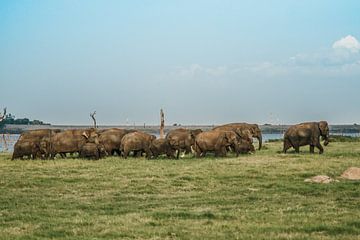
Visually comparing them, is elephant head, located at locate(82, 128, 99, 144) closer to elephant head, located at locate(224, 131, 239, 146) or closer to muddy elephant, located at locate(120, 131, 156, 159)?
muddy elephant, located at locate(120, 131, 156, 159)

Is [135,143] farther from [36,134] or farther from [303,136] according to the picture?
[303,136]

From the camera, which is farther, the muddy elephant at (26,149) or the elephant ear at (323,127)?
the elephant ear at (323,127)

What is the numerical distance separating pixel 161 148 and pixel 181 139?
2.43 metres

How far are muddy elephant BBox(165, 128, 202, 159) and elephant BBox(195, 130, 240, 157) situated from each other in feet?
4.24

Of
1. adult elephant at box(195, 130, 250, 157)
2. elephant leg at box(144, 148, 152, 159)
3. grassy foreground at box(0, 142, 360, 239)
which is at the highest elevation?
adult elephant at box(195, 130, 250, 157)

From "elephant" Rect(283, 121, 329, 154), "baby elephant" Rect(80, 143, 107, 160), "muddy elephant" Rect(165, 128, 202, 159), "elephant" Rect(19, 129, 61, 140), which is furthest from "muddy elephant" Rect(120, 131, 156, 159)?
"elephant" Rect(283, 121, 329, 154)

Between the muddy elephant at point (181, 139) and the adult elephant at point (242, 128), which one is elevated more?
the adult elephant at point (242, 128)

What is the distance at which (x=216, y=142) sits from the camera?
120 ft

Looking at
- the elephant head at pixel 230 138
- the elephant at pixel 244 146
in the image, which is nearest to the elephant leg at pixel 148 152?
the elephant head at pixel 230 138

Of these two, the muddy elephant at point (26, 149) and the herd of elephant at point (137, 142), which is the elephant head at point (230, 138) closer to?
the herd of elephant at point (137, 142)

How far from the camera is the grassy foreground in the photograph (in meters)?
12.8

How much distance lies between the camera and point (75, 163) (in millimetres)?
31672

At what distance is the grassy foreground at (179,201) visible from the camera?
12750 mm

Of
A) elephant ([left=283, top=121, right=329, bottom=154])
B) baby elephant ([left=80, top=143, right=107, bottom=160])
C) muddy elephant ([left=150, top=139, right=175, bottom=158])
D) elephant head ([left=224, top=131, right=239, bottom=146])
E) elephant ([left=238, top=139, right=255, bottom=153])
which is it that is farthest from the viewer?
elephant ([left=238, top=139, right=255, bottom=153])
